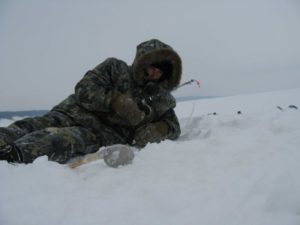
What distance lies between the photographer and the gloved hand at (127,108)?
265 centimetres

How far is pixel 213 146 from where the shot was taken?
2.10 metres

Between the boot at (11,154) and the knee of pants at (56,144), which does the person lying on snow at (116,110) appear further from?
the boot at (11,154)

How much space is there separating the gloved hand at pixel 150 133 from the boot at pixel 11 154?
112cm

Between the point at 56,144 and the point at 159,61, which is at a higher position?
the point at 159,61

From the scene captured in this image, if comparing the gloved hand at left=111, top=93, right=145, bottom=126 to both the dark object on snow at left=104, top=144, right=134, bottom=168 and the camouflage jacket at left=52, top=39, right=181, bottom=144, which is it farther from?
the dark object on snow at left=104, top=144, right=134, bottom=168

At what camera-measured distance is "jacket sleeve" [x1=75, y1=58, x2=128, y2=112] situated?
8.62 ft

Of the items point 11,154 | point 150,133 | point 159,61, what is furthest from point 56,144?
point 159,61

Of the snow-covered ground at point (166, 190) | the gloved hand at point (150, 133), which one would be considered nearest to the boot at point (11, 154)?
the snow-covered ground at point (166, 190)

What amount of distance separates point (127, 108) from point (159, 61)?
2.48 ft

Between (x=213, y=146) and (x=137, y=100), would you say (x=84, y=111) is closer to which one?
(x=137, y=100)

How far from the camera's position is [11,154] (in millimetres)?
1781

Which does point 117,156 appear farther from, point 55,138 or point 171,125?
point 171,125

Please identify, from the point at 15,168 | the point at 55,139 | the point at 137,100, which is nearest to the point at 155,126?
the point at 137,100

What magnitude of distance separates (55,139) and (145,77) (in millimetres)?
1245
